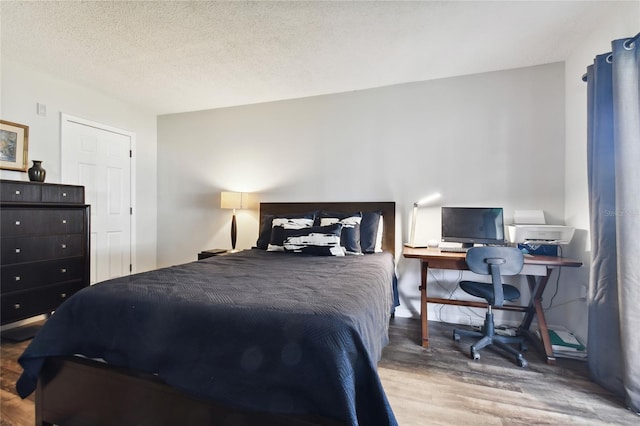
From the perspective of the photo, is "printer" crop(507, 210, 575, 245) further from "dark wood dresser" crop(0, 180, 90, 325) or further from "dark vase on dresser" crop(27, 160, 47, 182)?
"dark vase on dresser" crop(27, 160, 47, 182)

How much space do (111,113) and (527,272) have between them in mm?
4631

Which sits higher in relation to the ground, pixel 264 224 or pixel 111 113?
pixel 111 113

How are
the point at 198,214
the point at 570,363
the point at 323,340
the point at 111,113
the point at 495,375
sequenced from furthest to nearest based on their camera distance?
the point at 198,214, the point at 111,113, the point at 570,363, the point at 495,375, the point at 323,340

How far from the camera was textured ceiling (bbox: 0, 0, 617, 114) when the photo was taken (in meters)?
1.97

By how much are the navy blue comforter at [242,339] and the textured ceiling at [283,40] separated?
1.81m

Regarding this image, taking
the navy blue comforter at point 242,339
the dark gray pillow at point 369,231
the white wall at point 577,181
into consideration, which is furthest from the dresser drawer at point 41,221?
the white wall at point 577,181

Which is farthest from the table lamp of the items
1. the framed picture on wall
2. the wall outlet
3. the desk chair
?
the wall outlet

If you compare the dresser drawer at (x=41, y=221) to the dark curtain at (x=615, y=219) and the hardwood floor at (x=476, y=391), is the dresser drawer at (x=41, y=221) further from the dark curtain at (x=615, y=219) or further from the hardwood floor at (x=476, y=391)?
the dark curtain at (x=615, y=219)

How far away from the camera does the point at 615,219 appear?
69.4 inches

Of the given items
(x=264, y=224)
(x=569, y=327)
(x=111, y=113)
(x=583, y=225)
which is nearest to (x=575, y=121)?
(x=583, y=225)

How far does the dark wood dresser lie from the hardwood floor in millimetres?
393

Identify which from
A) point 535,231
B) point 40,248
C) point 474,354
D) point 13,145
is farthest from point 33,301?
point 535,231

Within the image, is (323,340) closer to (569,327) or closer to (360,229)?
(360,229)

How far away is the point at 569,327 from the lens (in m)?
2.48
